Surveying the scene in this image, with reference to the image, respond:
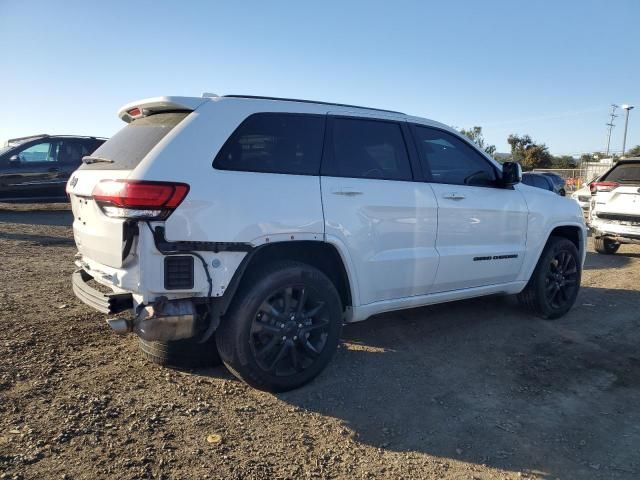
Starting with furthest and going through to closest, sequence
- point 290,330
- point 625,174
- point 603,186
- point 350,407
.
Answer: point 603,186 → point 625,174 → point 290,330 → point 350,407

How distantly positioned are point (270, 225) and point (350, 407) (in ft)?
4.42

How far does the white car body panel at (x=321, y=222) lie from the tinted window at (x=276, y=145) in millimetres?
63

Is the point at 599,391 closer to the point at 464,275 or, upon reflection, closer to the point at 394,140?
the point at 464,275

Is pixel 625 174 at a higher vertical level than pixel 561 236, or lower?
higher

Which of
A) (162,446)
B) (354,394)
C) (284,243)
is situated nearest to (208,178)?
(284,243)

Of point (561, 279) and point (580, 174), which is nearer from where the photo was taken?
point (561, 279)

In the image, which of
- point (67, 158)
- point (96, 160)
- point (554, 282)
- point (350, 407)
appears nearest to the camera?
point (350, 407)

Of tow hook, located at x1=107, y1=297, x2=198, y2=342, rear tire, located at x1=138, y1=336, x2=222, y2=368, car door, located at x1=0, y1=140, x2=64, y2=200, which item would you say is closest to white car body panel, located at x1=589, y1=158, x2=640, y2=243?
rear tire, located at x1=138, y1=336, x2=222, y2=368

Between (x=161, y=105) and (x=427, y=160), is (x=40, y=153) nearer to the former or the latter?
(x=161, y=105)

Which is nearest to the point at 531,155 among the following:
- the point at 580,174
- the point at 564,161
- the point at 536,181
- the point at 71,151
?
the point at 564,161

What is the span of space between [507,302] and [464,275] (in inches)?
75.1

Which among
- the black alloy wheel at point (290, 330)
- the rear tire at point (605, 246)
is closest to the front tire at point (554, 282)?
the black alloy wheel at point (290, 330)

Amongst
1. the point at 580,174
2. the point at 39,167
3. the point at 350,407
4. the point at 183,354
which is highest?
the point at 580,174

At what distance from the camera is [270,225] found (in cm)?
337
